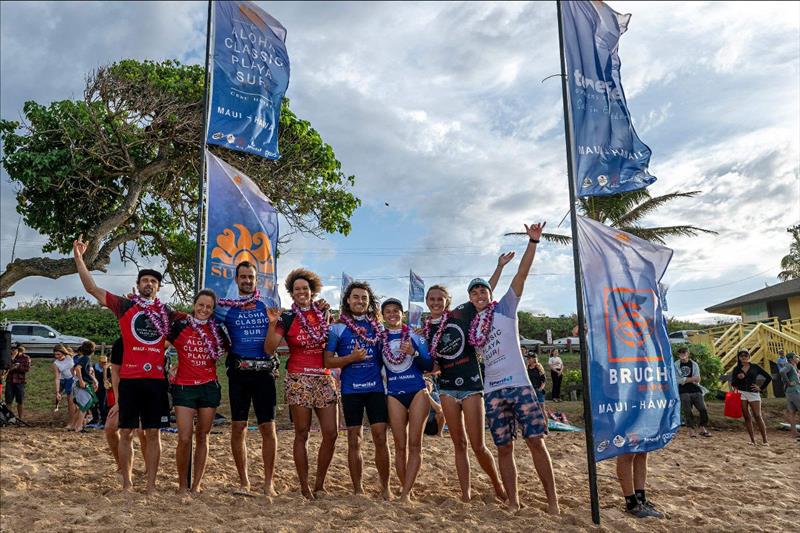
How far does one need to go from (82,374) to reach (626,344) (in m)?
9.18

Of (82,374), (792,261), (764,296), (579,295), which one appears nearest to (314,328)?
(579,295)

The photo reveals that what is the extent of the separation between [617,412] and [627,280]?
1182 mm

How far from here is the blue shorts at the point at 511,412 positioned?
4797mm

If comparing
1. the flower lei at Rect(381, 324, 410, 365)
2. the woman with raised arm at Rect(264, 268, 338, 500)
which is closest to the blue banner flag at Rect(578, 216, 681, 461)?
the flower lei at Rect(381, 324, 410, 365)

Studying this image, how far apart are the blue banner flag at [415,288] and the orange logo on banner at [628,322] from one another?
13366 millimetres

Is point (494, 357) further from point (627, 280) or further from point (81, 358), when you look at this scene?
point (81, 358)

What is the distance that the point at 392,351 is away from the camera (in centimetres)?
530

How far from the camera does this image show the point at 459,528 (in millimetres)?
4441

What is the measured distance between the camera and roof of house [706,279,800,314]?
24.7 meters

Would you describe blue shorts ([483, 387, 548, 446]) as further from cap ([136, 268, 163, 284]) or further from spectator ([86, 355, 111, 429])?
spectator ([86, 355, 111, 429])

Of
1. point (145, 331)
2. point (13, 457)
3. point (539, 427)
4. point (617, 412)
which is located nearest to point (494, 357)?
point (539, 427)

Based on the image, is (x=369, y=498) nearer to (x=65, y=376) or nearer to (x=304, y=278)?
(x=304, y=278)

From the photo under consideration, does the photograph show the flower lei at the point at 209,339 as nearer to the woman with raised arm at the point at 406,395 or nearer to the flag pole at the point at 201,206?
the flag pole at the point at 201,206

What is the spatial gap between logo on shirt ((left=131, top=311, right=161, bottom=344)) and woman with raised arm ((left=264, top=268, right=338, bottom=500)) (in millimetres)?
1035
